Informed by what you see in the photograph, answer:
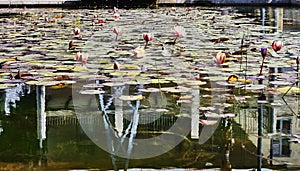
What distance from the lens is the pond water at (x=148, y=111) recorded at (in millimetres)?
1495

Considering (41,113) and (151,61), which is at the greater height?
(151,61)

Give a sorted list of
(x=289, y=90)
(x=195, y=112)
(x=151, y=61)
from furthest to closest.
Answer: (x=151, y=61), (x=289, y=90), (x=195, y=112)

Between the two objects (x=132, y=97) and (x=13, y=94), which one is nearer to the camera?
(x=132, y=97)

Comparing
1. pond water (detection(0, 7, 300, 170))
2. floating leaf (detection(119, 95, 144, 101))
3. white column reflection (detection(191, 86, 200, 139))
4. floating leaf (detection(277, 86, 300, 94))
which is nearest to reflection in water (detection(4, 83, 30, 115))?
pond water (detection(0, 7, 300, 170))

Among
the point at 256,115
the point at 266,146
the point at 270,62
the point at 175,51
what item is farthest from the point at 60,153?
the point at 175,51

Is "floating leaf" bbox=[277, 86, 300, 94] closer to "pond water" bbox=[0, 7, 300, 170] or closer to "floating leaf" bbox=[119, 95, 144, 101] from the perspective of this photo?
"pond water" bbox=[0, 7, 300, 170]

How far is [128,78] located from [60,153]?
1.06 metres

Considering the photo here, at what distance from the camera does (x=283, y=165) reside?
1.42m

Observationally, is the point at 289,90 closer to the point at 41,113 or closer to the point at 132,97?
the point at 132,97

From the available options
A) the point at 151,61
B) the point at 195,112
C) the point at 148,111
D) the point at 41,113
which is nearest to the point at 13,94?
the point at 41,113

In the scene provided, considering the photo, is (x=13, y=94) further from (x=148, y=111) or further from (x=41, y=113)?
(x=148, y=111)

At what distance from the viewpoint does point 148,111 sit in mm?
2004

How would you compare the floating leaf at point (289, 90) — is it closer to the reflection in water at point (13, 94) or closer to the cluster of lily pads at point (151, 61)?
the cluster of lily pads at point (151, 61)

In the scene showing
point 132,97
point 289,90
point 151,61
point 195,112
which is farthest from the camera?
point 151,61
